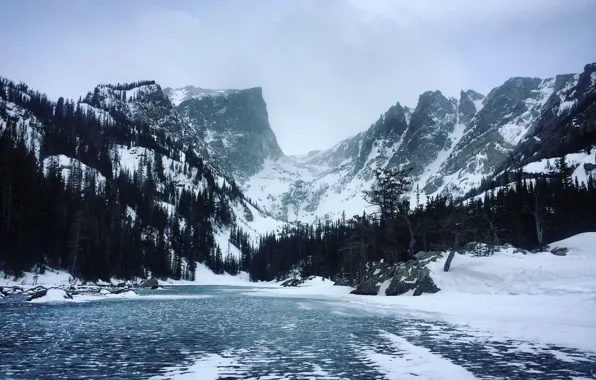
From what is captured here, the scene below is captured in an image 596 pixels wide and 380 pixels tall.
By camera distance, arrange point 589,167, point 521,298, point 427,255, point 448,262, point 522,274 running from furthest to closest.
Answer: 1. point 589,167
2. point 427,255
3. point 448,262
4. point 522,274
5. point 521,298

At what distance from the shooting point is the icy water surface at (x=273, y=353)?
36.1ft

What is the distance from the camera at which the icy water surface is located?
433 inches

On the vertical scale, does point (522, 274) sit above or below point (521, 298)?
above

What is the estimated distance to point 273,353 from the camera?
14.3 meters

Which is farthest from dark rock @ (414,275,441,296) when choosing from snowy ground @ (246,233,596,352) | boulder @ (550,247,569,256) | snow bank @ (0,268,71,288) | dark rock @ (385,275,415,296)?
snow bank @ (0,268,71,288)

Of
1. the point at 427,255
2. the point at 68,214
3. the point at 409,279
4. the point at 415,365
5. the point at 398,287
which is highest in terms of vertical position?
the point at 68,214

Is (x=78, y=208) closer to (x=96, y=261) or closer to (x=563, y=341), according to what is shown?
(x=96, y=261)

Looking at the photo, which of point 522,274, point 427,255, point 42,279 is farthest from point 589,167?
point 42,279

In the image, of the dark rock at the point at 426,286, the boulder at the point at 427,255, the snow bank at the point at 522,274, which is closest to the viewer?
the snow bank at the point at 522,274

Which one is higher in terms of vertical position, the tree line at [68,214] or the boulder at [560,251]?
the tree line at [68,214]

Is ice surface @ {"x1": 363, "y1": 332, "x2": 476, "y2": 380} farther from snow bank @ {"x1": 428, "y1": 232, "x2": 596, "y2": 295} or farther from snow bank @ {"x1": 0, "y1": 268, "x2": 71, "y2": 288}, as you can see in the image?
snow bank @ {"x1": 0, "y1": 268, "x2": 71, "y2": 288}

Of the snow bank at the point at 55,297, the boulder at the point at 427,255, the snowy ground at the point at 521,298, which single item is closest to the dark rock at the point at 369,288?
the boulder at the point at 427,255

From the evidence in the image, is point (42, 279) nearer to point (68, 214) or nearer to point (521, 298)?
point (68, 214)

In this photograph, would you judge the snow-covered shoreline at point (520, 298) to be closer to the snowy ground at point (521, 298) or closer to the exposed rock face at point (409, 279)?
the snowy ground at point (521, 298)
